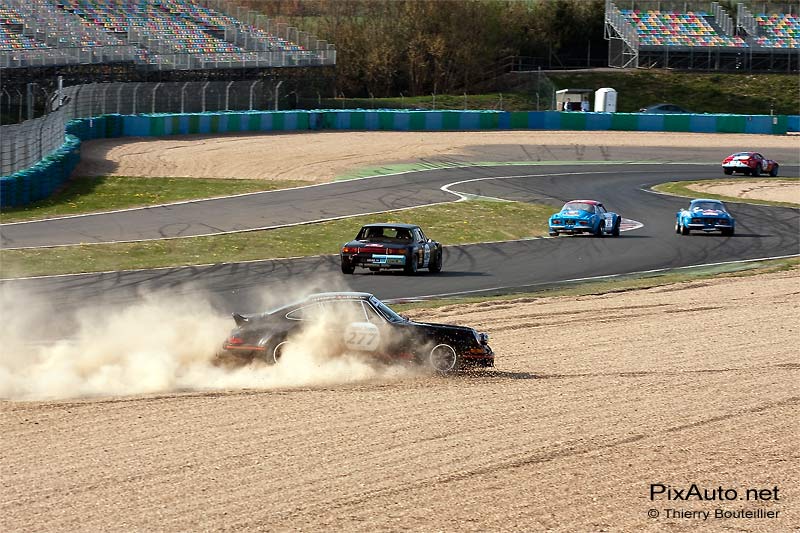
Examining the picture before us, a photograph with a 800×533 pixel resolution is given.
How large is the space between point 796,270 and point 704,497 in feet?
56.5

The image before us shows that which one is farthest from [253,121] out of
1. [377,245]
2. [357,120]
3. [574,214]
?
[377,245]

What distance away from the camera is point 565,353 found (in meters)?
16.7

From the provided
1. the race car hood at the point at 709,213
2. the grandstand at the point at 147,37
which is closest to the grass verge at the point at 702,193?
the race car hood at the point at 709,213

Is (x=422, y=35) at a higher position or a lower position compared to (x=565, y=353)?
higher

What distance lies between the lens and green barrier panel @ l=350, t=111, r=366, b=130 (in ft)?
193

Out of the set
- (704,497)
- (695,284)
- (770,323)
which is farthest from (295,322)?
(695,284)

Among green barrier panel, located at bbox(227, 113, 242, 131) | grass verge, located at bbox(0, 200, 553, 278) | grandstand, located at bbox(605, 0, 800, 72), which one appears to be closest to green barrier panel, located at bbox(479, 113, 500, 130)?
green barrier panel, located at bbox(227, 113, 242, 131)

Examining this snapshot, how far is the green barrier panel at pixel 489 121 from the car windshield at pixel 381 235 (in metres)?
37.0

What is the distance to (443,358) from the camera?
14.8m

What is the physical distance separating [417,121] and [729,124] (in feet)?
57.1

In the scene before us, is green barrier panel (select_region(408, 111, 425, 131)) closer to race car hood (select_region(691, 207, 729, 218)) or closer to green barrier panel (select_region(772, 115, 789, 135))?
green barrier panel (select_region(772, 115, 789, 135))

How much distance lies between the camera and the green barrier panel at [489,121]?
6147 centimetres

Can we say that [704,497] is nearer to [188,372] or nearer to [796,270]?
[188,372]

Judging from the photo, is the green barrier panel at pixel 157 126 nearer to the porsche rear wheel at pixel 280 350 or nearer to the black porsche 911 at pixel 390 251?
the black porsche 911 at pixel 390 251
